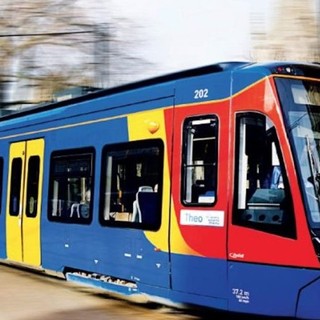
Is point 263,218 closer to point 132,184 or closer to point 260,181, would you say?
point 260,181

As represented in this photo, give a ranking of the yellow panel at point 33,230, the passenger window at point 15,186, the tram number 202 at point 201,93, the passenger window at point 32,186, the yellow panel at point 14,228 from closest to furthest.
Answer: the tram number 202 at point 201,93, the yellow panel at point 33,230, the passenger window at point 32,186, the yellow panel at point 14,228, the passenger window at point 15,186

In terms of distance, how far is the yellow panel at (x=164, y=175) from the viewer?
28.2 feet

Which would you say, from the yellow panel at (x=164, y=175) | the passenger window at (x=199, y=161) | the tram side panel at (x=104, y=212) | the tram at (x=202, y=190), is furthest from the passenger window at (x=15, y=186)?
the passenger window at (x=199, y=161)

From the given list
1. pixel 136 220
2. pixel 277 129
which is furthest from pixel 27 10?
pixel 277 129

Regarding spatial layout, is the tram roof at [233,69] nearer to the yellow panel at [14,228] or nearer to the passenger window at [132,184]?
the passenger window at [132,184]

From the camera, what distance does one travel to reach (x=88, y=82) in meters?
23.8

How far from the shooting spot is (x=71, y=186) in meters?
11.2

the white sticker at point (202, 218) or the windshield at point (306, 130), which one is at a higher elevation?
the windshield at point (306, 130)

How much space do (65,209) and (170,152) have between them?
121 inches

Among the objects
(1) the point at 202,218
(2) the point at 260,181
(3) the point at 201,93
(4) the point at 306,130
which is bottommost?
(1) the point at 202,218

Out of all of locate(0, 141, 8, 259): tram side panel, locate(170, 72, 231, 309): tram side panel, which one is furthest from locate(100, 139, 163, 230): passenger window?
locate(0, 141, 8, 259): tram side panel

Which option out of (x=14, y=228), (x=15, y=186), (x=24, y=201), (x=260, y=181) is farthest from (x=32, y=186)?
(x=260, y=181)

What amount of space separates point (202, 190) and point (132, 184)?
1479 millimetres

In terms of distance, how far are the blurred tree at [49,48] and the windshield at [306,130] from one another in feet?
53.7
